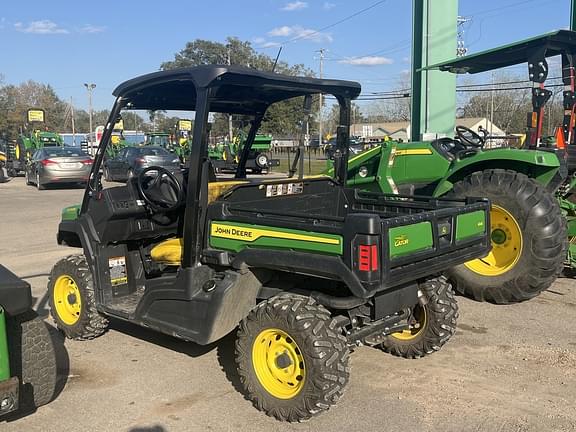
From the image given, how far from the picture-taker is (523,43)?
20.9ft

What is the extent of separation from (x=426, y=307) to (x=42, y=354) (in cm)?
269

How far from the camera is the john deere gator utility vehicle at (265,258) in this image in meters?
3.48

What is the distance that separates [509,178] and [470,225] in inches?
89.6

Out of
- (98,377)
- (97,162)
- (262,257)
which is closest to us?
(262,257)

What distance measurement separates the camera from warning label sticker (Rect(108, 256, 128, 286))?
4.89m

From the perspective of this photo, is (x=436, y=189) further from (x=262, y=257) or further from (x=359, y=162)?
(x=262, y=257)

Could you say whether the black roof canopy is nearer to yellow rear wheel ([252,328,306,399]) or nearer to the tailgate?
the tailgate

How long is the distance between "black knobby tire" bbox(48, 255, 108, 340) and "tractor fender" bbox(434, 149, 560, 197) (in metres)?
3.97

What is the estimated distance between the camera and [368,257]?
10.6 feet

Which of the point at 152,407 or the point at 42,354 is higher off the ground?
the point at 42,354

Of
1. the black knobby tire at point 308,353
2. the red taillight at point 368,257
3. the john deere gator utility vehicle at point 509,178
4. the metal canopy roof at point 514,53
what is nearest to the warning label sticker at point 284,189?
the black knobby tire at point 308,353

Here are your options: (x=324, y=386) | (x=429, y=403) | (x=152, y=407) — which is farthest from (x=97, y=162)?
(x=429, y=403)

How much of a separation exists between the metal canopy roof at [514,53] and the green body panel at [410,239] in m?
3.72

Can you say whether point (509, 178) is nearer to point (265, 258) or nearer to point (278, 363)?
point (265, 258)
